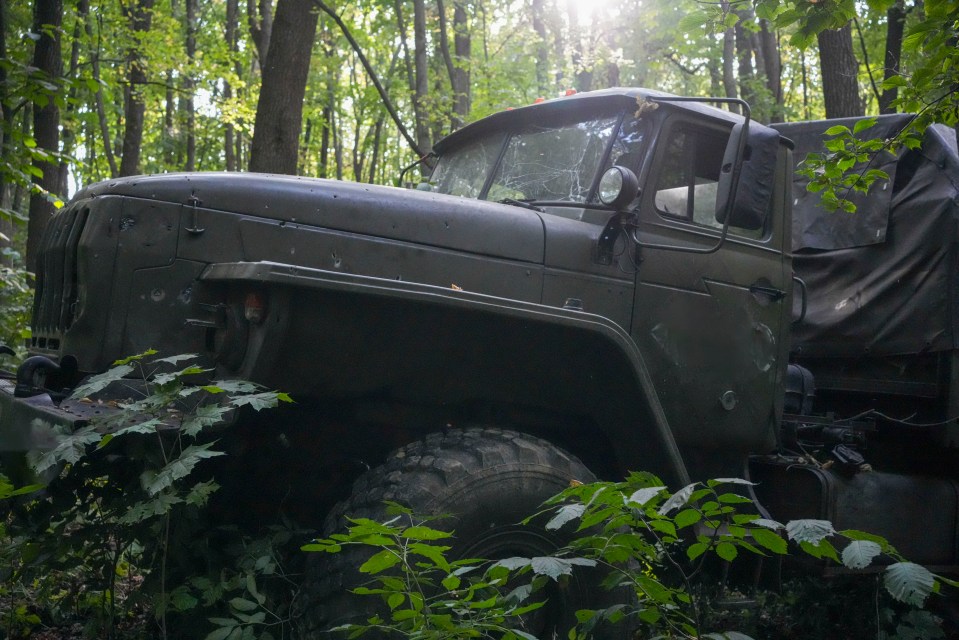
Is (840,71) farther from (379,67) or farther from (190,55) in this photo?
(379,67)

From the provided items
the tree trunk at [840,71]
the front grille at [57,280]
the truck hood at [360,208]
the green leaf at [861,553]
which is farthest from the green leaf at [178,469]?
the tree trunk at [840,71]

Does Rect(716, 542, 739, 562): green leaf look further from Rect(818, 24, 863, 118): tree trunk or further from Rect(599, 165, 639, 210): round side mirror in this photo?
Rect(818, 24, 863, 118): tree trunk

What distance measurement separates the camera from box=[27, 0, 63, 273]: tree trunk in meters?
7.58

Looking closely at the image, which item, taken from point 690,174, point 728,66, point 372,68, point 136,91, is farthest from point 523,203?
point 136,91

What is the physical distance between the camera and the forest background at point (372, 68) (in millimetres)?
5798

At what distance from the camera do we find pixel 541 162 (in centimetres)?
456

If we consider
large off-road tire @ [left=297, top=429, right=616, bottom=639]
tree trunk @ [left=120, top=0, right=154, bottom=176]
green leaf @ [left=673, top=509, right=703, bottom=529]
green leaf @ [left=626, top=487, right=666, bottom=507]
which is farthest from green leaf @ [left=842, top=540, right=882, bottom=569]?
tree trunk @ [left=120, top=0, right=154, bottom=176]

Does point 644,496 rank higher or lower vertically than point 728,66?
lower

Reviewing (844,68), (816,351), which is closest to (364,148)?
(844,68)

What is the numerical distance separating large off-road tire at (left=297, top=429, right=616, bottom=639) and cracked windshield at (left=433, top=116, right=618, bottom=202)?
1.39m

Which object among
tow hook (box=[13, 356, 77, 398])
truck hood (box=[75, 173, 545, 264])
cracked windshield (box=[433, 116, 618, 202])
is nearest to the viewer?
tow hook (box=[13, 356, 77, 398])

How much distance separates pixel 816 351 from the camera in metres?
5.52

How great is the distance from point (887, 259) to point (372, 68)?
42.3ft

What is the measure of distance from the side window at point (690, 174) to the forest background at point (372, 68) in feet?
1.68
